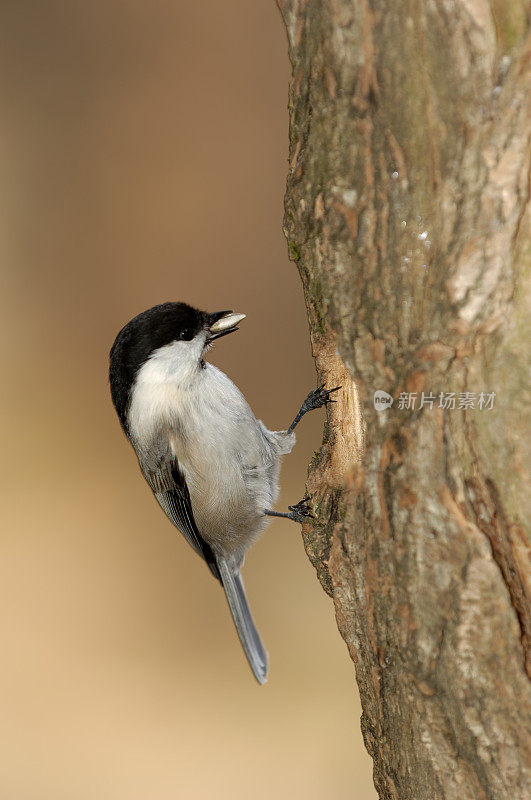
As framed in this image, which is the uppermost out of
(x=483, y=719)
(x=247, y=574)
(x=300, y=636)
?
(x=483, y=719)

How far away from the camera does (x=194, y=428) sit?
1489 mm

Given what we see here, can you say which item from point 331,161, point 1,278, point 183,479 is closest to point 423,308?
point 331,161

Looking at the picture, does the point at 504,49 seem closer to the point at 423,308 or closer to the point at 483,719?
the point at 423,308

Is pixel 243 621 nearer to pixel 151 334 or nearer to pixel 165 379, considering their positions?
pixel 165 379

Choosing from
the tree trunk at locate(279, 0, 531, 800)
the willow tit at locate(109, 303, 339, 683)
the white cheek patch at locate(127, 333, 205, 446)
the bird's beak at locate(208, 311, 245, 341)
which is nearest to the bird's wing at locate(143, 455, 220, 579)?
the willow tit at locate(109, 303, 339, 683)

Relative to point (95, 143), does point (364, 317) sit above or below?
below

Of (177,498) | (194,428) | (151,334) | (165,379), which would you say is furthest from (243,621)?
(151,334)

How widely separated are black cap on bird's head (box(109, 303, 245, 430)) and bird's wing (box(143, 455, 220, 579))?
0.17 meters

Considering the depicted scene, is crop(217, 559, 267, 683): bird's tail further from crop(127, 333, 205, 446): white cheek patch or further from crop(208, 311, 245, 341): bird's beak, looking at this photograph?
crop(208, 311, 245, 341): bird's beak

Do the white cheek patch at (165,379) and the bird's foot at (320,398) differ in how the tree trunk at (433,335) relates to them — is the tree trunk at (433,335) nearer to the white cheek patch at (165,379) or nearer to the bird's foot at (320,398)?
the bird's foot at (320,398)

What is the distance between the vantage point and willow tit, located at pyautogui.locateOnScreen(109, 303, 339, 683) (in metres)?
1.47

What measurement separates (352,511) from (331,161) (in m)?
0.50

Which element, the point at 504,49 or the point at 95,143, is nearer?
the point at 504,49

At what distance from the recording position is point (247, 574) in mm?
2932
